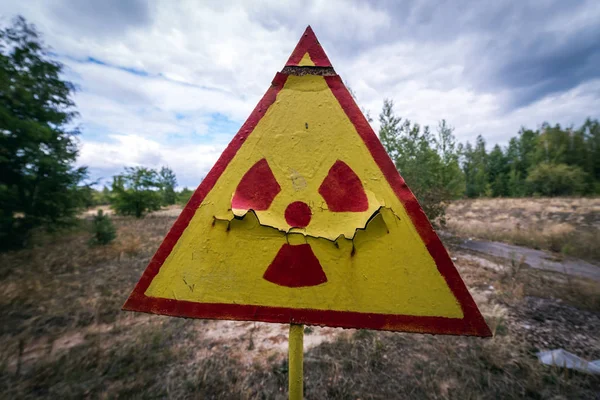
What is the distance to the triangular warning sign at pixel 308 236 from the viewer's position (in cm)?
74

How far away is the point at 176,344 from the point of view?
2.20 metres

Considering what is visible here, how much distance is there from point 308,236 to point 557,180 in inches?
1387

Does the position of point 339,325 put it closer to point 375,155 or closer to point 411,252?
point 411,252

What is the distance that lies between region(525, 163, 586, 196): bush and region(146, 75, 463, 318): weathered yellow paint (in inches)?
1371

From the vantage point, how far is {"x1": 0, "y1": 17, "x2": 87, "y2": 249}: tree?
4746 millimetres

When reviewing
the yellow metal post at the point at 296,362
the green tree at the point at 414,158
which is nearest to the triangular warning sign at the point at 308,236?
the yellow metal post at the point at 296,362

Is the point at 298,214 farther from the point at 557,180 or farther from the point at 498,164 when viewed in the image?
the point at 498,164

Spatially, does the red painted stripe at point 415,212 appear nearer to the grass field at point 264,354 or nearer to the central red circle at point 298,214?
the central red circle at point 298,214

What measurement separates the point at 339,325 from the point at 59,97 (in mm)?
8653

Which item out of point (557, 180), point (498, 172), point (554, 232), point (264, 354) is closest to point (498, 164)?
point (498, 172)

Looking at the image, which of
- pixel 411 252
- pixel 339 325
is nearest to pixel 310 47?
pixel 411 252

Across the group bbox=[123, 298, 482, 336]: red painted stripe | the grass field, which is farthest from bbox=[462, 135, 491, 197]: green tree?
bbox=[123, 298, 482, 336]: red painted stripe

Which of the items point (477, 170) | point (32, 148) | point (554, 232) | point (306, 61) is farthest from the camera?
point (477, 170)

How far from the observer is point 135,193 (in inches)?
547
